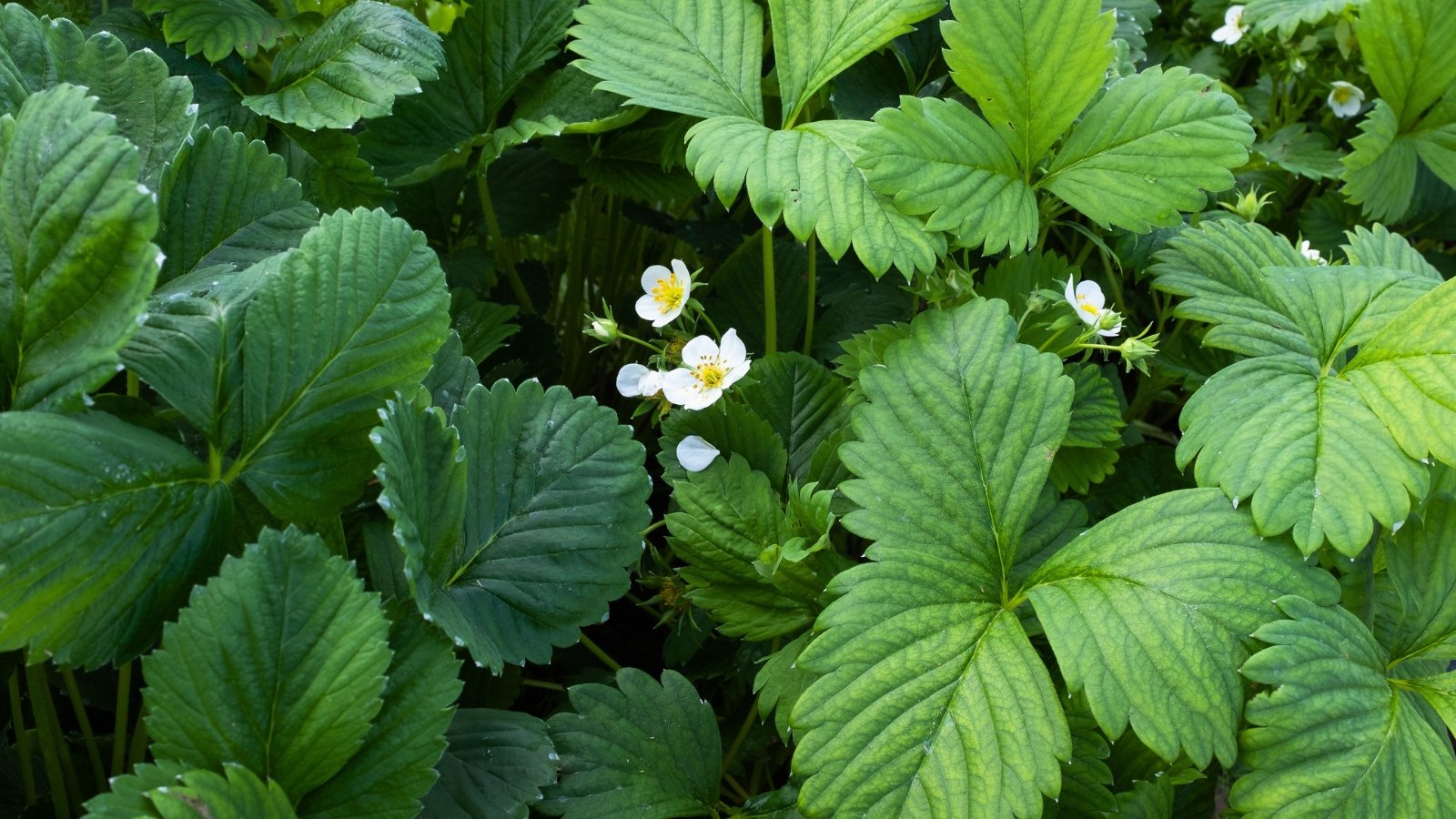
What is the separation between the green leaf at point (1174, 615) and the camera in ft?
2.82

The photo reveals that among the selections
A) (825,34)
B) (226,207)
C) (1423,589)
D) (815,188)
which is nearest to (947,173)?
(815,188)

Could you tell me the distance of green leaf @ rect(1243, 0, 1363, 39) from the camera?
1.60 meters

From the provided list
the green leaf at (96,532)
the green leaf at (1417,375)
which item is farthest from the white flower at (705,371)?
the green leaf at (1417,375)

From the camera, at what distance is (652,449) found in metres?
1.43

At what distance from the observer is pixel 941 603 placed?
923mm

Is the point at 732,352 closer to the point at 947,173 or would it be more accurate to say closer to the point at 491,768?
the point at 947,173

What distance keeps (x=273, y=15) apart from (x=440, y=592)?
2.78 feet

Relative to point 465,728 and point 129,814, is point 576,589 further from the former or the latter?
point 129,814

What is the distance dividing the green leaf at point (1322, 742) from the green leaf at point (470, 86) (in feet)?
3.07

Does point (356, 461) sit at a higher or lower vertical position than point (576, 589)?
higher

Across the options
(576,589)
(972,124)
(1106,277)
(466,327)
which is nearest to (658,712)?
(576,589)

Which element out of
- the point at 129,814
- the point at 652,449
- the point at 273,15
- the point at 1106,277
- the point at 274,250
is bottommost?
the point at 652,449

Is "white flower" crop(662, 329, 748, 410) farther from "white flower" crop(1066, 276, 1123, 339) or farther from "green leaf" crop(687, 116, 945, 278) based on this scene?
"white flower" crop(1066, 276, 1123, 339)

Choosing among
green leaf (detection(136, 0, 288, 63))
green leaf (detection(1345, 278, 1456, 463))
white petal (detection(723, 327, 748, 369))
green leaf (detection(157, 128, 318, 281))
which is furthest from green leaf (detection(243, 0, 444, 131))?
green leaf (detection(1345, 278, 1456, 463))
